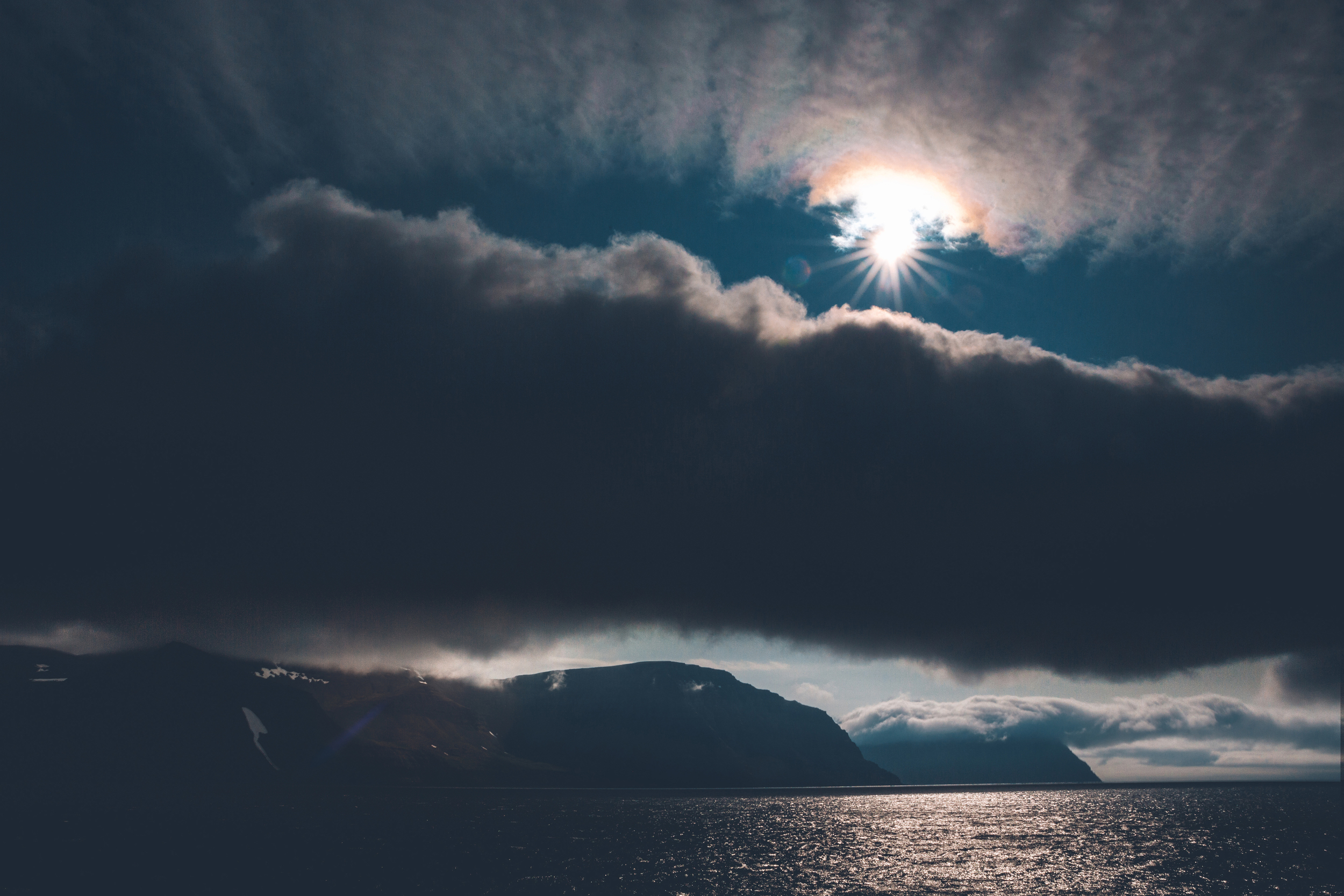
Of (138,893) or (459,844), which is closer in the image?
(138,893)

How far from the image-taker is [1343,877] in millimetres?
118688

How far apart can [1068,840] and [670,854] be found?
116 meters

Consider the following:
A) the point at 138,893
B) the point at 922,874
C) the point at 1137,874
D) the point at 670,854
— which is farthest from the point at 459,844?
the point at 1137,874

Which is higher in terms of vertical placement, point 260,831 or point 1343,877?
point 1343,877

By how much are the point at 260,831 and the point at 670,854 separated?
112m

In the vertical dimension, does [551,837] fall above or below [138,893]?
below

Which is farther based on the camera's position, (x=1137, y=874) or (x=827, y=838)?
(x=827, y=838)

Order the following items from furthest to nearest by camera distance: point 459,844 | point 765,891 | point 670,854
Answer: point 459,844 < point 670,854 < point 765,891

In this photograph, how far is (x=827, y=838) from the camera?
196 meters

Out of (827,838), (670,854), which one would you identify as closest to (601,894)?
(670,854)

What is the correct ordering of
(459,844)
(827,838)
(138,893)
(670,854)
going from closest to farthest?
(138,893) → (670,854) → (459,844) → (827,838)

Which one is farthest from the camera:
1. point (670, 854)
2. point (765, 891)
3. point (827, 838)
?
point (827, 838)

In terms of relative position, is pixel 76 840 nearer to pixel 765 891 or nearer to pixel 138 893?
pixel 138 893

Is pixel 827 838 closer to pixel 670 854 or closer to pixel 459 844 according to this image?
pixel 670 854
